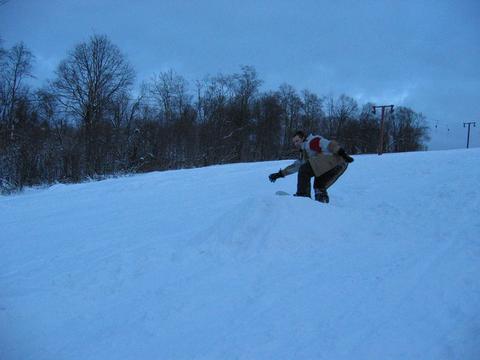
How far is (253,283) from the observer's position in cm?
377

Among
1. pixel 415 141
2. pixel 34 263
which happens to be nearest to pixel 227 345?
pixel 34 263

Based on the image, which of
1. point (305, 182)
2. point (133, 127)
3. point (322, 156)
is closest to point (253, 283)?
point (305, 182)

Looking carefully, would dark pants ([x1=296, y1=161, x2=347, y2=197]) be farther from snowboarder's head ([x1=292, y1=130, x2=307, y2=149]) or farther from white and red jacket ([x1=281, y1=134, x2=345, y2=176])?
snowboarder's head ([x1=292, y1=130, x2=307, y2=149])

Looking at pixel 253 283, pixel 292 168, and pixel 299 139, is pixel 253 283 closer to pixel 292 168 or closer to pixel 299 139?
pixel 292 168

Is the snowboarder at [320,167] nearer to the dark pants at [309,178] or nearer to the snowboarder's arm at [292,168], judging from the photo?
the dark pants at [309,178]

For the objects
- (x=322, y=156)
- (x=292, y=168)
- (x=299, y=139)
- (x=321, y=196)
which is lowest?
(x=321, y=196)

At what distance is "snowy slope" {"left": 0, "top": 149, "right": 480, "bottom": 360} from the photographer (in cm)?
287

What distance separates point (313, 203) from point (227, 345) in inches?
109

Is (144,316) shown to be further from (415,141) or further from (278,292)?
(415,141)

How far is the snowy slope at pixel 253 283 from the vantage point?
2.87 m

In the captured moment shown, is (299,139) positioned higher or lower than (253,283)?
higher

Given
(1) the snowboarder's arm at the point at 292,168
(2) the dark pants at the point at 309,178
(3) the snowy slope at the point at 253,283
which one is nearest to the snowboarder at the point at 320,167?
(2) the dark pants at the point at 309,178

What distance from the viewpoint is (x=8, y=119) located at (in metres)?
26.3

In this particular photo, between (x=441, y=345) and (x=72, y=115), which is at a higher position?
(x=72, y=115)
